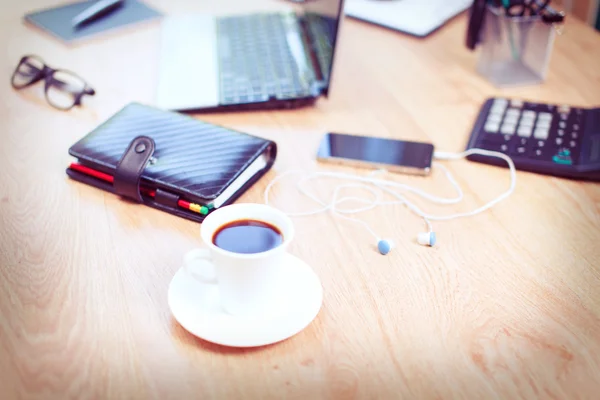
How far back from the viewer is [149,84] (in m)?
1.13

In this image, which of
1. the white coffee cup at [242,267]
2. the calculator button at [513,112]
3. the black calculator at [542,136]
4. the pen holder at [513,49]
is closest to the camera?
the white coffee cup at [242,267]

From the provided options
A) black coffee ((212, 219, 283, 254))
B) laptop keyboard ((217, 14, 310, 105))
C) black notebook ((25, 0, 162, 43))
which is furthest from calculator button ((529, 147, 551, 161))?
black notebook ((25, 0, 162, 43))

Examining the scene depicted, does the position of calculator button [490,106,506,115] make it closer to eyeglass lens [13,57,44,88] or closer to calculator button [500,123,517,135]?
calculator button [500,123,517,135]

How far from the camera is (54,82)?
1102mm

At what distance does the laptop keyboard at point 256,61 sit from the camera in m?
1.06

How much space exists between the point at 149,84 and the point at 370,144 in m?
0.44

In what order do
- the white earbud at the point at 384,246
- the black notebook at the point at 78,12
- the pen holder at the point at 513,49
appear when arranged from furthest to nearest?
the black notebook at the point at 78,12, the pen holder at the point at 513,49, the white earbud at the point at 384,246

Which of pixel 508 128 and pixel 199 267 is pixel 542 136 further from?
pixel 199 267

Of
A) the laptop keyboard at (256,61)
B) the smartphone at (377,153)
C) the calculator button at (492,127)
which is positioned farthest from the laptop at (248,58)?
the calculator button at (492,127)

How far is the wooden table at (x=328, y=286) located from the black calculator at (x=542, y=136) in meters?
0.02

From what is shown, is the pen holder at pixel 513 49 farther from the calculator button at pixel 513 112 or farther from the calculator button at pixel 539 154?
the calculator button at pixel 539 154

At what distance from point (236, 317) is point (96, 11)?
94 centimetres

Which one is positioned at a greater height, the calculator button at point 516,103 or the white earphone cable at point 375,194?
the calculator button at point 516,103

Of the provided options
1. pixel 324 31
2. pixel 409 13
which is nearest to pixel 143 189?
pixel 324 31
